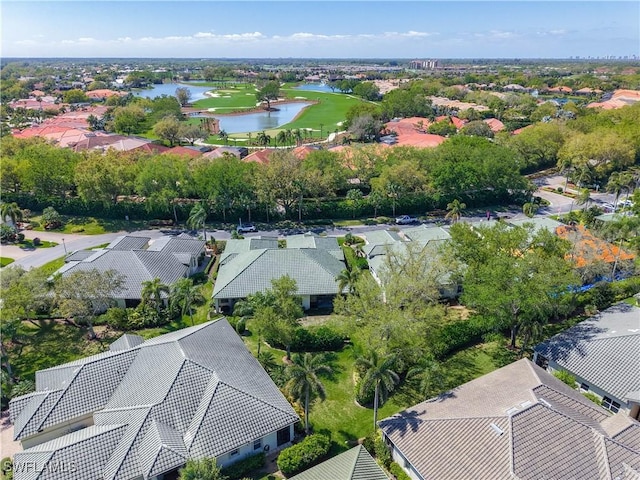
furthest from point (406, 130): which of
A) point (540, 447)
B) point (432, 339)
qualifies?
point (540, 447)

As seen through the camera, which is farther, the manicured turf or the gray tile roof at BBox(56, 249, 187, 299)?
the manicured turf

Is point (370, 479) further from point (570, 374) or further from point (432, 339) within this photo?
point (570, 374)

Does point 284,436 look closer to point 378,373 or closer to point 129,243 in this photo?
point 378,373

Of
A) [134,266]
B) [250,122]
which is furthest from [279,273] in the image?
[250,122]

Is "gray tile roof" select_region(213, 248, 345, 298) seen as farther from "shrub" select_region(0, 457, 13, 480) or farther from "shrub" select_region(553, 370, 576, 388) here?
"shrub" select_region(553, 370, 576, 388)

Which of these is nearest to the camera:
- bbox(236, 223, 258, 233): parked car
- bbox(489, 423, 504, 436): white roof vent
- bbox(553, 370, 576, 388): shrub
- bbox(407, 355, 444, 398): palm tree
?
bbox(489, 423, 504, 436): white roof vent

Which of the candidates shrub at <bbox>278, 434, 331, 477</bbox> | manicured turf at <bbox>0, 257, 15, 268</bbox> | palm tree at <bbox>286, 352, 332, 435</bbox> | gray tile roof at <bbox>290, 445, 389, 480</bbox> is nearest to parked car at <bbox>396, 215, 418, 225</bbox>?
palm tree at <bbox>286, 352, 332, 435</bbox>
